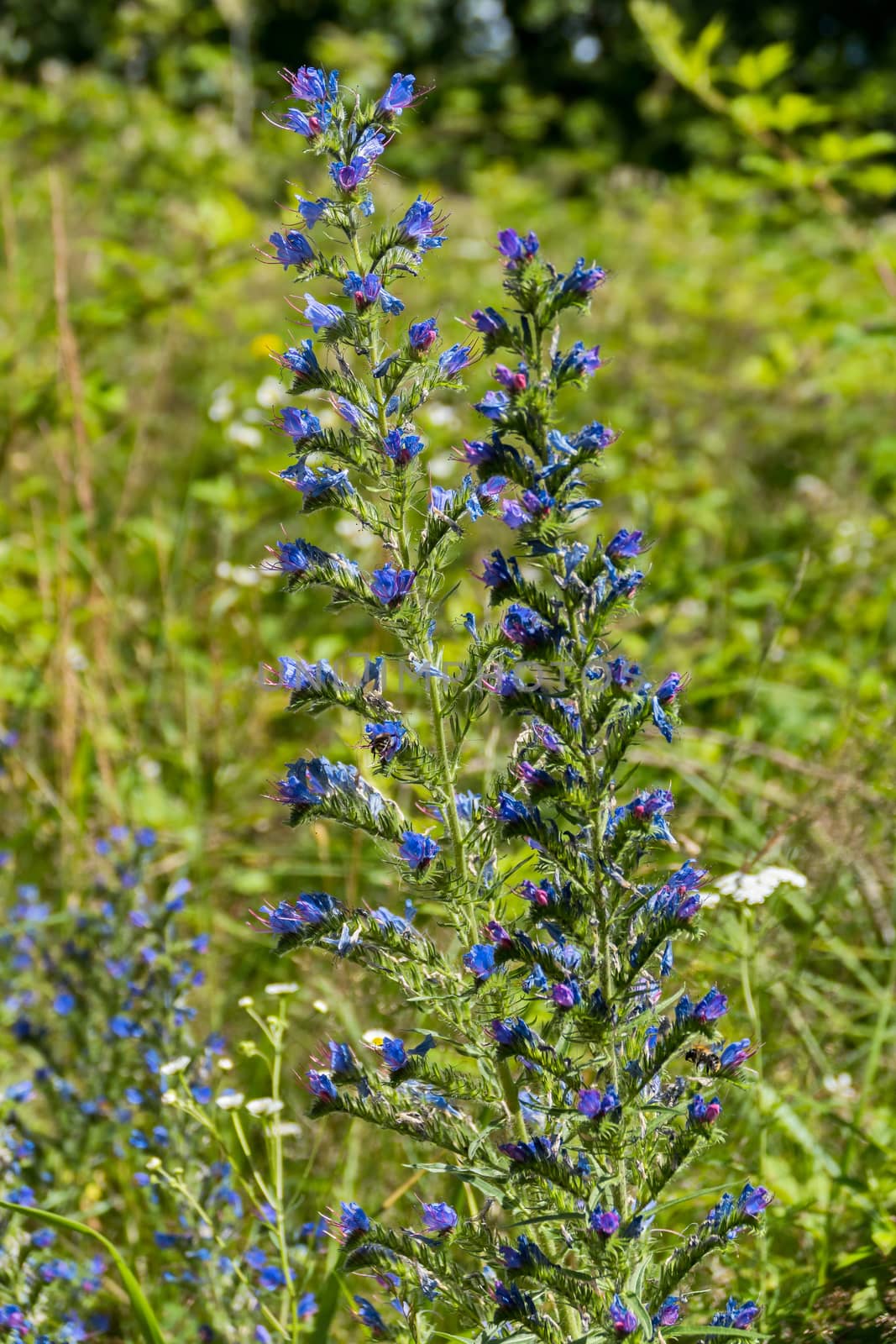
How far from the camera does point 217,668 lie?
10.9 ft

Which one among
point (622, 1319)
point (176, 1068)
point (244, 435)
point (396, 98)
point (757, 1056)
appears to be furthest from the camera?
point (244, 435)

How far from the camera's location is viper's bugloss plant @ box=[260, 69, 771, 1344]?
Answer: 4.22 ft

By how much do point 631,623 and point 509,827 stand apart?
3030mm

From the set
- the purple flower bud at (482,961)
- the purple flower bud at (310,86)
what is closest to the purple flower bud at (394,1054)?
the purple flower bud at (482,961)

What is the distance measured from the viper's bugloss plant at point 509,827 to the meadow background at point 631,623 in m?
0.28

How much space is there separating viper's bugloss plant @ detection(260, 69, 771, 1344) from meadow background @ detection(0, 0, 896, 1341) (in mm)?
283

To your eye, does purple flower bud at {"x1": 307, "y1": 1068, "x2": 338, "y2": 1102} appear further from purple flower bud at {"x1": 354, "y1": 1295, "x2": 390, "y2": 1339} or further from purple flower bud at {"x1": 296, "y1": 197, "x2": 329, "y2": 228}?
purple flower bud at {"x1": 296, "y1": 197, "x2": 329, "y2": 228}

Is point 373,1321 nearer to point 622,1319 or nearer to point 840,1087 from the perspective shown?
point 622,1319

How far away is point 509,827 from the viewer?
132cm

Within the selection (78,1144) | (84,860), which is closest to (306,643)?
(84,860)

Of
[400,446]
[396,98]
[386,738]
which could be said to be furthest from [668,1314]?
[396,98]

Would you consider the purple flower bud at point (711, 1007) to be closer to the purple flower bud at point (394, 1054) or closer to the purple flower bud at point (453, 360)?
the purple flower bud at point (394, 1054)

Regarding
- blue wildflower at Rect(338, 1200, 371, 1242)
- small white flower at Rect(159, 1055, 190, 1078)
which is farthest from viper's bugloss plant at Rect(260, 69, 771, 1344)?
small white flower at Rect(159, 1055, 190, 1078)

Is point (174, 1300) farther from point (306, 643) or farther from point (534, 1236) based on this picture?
point (306, 643)
